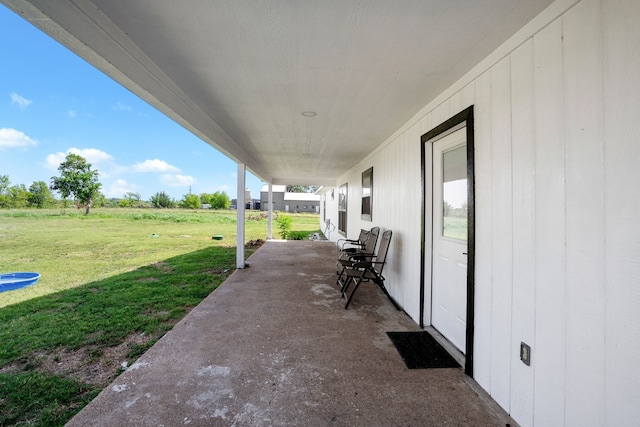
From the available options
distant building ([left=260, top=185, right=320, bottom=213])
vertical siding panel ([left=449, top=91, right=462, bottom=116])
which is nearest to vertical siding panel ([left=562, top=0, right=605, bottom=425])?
vertical siding panel ([left=449, top=91, right=462, bottom=116])

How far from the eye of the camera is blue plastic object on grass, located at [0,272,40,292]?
16.0ft

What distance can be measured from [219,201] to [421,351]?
38.2m

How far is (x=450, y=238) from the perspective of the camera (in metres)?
2.71

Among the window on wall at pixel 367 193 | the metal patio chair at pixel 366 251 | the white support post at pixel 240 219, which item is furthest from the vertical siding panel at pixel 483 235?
the white support post at pixel 240 219

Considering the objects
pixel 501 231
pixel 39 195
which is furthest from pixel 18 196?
pixel 501 231

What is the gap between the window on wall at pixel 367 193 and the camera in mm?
5664

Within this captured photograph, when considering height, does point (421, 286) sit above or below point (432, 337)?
above

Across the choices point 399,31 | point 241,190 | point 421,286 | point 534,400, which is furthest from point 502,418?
point 241,190

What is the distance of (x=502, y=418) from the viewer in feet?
5.65

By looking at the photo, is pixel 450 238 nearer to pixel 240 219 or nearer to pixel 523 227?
pixel 523 227

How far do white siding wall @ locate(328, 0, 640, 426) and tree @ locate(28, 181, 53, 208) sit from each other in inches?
668

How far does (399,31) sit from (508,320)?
1975mm

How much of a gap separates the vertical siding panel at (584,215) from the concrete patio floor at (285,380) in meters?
0.64

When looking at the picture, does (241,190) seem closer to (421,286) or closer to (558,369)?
(421,286)
